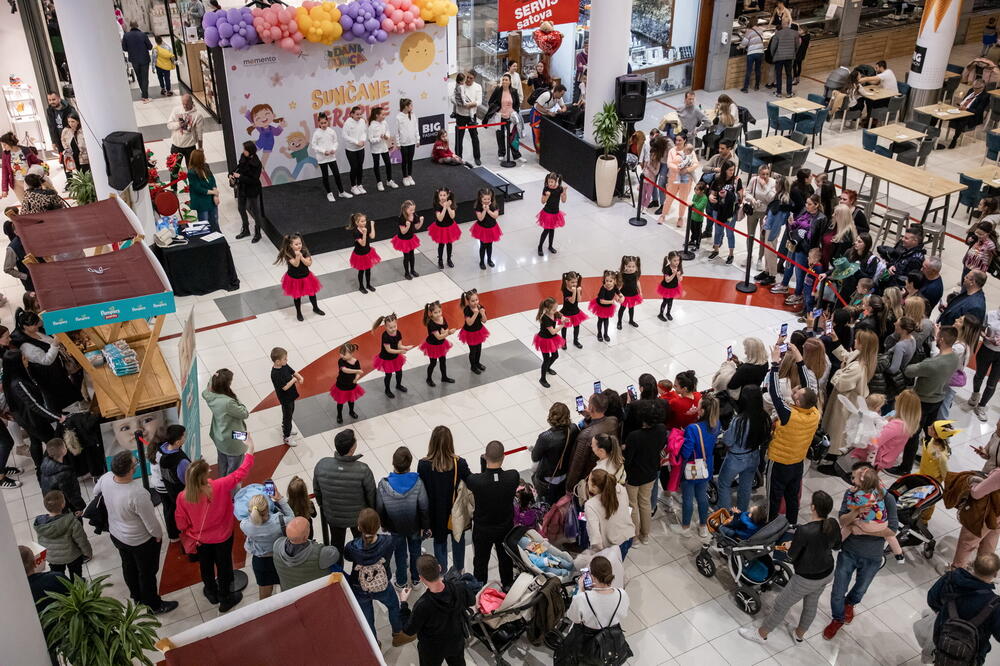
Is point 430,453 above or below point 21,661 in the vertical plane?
below

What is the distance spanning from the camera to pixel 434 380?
1002 cm

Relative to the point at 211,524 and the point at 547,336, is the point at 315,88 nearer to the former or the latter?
the point at 547,336

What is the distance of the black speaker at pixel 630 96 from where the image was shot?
13.7 metres

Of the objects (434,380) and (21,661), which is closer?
(21,661)

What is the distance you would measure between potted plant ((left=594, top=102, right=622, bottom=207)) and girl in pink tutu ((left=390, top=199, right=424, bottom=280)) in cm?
349

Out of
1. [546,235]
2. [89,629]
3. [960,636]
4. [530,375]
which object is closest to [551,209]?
[546,235]

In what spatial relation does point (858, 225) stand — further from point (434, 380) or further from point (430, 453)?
point (430, 453)

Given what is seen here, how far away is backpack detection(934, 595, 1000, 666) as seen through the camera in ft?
19.3

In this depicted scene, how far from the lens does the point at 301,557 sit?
6.05 meters

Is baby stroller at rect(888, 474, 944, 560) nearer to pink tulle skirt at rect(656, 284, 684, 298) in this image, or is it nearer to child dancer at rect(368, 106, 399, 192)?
pink tulle skirt at rect(656, 284, 684, 298)

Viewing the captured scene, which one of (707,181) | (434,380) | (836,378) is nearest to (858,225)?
(707,181)

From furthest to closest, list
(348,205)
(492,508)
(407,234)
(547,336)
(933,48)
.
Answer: (933,48) < (348,205) < (407,234) < (547,336) < (492,508)

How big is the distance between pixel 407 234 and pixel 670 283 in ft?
10.7

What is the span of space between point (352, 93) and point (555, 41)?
482 centimetres
